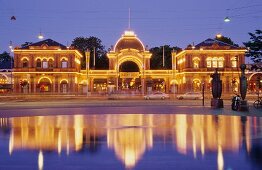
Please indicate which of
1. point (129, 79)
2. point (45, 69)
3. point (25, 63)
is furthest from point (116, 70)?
point (25, 63)

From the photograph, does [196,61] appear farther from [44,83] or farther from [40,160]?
[40,160]

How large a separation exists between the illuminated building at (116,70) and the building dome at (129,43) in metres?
0.25

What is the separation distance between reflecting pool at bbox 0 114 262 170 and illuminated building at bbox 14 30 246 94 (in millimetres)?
69507

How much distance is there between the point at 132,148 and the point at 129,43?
84.9 m

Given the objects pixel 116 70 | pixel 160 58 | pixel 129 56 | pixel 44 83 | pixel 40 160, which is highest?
pixel 160 58

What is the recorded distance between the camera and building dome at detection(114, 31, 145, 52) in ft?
314

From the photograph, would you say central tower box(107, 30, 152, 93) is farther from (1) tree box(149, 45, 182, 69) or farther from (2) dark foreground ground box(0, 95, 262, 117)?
(2) dark foreground ground box(0, 95, 262, 117)

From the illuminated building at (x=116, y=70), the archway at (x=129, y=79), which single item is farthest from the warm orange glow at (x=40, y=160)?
the archway at (x=129, y=79)

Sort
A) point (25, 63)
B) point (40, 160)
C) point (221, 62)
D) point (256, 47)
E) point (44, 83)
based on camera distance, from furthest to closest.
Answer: point (221, 62), point (25, 63), point (44, 83), point (256, 47), point (40, 160)

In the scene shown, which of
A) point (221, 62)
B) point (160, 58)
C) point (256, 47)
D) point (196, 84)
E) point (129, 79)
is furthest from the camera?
point (160, 58)

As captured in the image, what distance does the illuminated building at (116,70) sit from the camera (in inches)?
3499

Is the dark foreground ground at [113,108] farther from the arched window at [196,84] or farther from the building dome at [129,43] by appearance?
the building dome at [129,43]

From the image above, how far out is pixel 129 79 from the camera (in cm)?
10156

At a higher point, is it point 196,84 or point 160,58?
point 160,58
